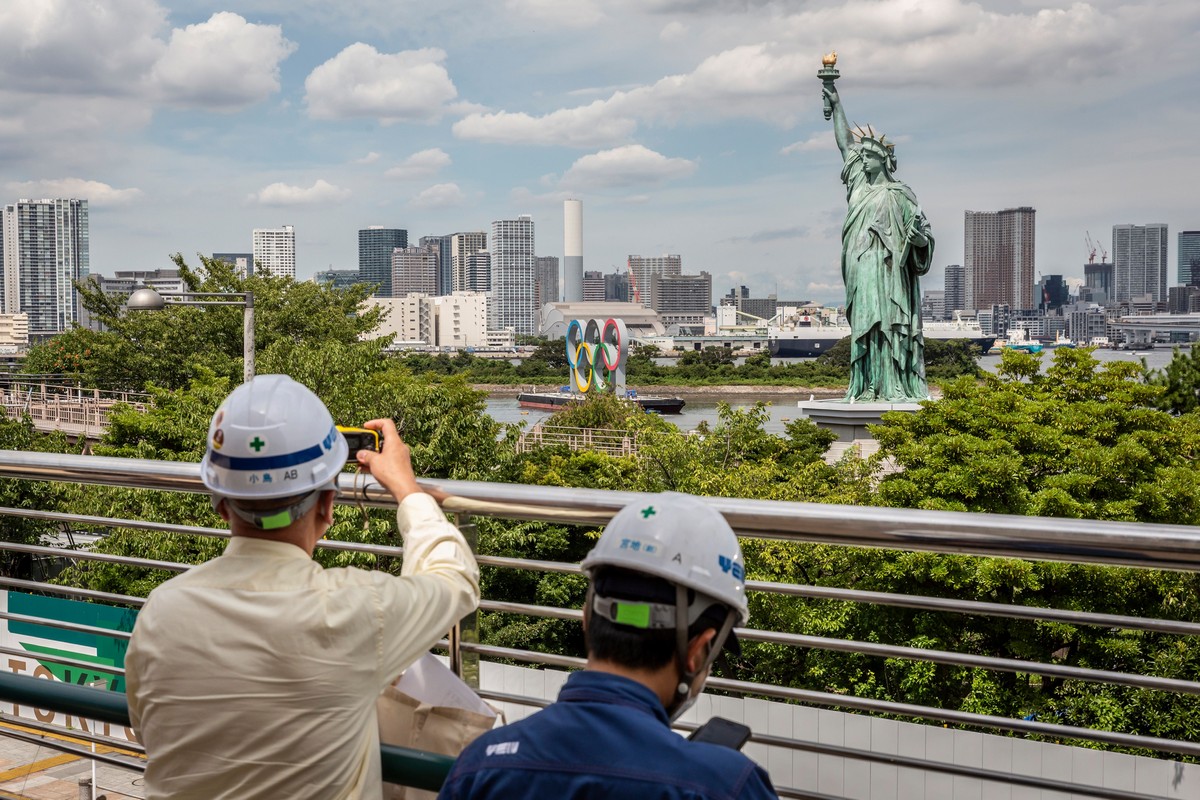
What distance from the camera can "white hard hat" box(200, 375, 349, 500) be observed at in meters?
1.63

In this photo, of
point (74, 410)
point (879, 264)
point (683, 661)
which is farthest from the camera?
point (74, 410)

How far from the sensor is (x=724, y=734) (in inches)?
50.8

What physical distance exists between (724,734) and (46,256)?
597ft

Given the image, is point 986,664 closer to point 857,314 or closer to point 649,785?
point 649,785

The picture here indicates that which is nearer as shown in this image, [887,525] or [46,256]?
[887,525]

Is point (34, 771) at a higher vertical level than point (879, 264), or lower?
lower

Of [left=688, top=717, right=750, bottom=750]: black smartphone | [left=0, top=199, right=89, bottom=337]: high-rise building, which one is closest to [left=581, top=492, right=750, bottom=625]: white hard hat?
[left=688, top=717, right=750, bottom=750]: black smartphone

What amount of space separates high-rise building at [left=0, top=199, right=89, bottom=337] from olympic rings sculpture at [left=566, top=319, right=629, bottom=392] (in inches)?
4938

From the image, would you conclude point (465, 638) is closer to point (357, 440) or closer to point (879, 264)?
point (357, 440)

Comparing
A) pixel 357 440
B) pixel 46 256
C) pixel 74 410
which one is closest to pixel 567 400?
pixel 74 410

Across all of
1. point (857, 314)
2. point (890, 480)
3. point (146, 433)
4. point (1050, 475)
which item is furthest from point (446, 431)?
point (857, 314)

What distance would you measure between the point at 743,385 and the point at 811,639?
87577 mm

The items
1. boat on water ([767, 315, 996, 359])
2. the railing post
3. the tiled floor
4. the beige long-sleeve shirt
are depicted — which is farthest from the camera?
boat on water ([767, 315, 996, 359])

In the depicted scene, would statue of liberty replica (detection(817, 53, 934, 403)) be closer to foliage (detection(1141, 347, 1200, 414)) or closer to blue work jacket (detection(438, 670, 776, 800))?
foliage (detection(1141, 347, 1200, 414))
